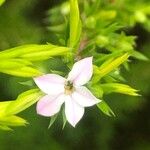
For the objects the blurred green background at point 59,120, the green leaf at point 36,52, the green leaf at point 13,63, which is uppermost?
the green leaf at point 36,52

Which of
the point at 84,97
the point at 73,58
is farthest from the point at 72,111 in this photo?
the point at 73,58

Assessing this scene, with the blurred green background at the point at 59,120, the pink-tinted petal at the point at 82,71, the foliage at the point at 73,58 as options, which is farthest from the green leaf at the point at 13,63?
the blurred green background at the point at 59,120

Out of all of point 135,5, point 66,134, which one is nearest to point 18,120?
point 135,5

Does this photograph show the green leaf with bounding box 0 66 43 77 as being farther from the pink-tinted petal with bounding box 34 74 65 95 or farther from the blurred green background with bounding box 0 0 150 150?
the blurred green background with bounding box 0 0 150 150

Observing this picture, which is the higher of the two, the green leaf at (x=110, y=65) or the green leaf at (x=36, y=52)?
the green leaf at (x=36, y=52)

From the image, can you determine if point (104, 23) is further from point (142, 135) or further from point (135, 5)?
point (142, 135)

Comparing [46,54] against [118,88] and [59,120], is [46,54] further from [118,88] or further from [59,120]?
[59,120]

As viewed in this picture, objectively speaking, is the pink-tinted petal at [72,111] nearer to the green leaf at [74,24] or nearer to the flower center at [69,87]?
the flower center at [69,87]
